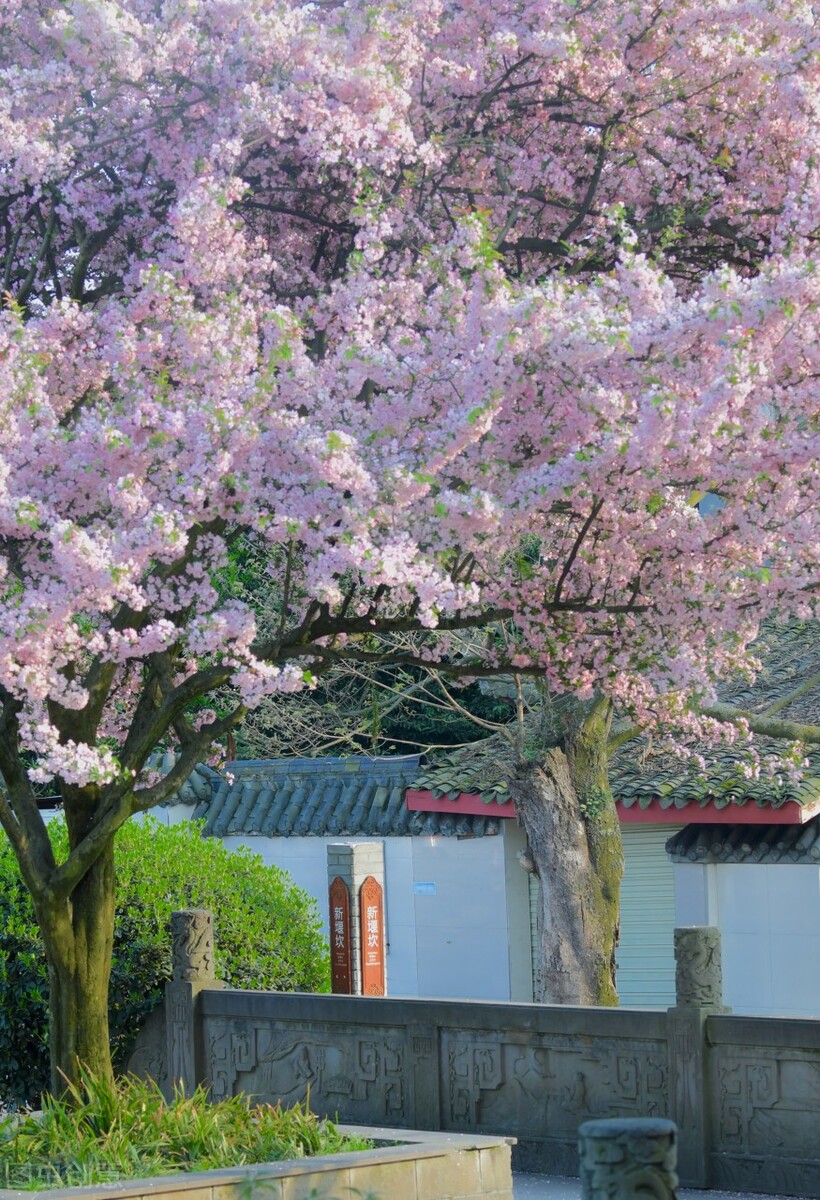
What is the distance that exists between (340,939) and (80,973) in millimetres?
5359

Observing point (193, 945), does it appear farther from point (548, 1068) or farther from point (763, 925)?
point (763, 925)

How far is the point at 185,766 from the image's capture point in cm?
906

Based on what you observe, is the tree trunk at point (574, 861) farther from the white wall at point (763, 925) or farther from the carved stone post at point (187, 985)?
the white wall at point (763, 925)

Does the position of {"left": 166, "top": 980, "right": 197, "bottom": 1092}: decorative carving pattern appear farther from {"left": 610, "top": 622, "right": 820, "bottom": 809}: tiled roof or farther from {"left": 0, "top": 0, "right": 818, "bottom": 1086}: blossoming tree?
{"left": 610, "top": 622, "right": 820, "bottom": 809}: tiled roof

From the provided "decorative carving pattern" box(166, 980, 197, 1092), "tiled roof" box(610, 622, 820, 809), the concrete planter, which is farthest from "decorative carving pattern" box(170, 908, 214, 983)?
"tiled roof" box(610, 622, 820, 809)

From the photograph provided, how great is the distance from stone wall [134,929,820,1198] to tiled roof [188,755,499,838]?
6.72 m

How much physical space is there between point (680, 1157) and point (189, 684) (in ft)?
14.9

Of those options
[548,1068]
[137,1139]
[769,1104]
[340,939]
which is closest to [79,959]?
[137,1139]

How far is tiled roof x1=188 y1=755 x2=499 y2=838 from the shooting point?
18844 millimetres

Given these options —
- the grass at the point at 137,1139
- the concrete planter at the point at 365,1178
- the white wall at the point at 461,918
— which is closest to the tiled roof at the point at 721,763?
the white wall at the point at 461,918

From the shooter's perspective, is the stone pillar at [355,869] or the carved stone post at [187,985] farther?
the stone pillar at [355,869]

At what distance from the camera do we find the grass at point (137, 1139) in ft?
26.0

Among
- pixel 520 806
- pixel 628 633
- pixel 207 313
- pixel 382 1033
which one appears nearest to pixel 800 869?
pixel 520 806

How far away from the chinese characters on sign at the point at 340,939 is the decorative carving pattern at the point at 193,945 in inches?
76.1
